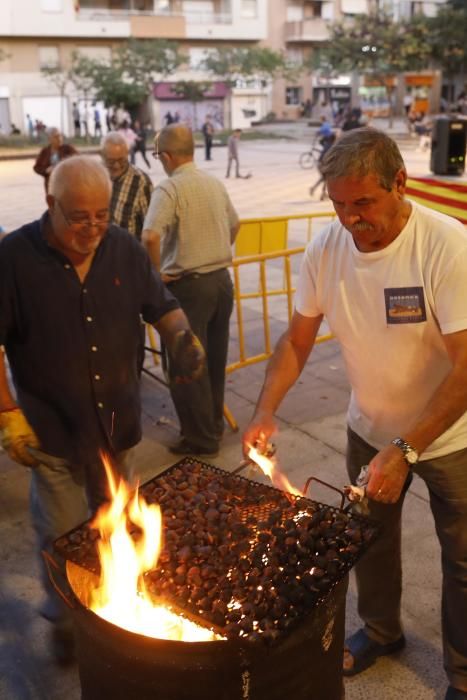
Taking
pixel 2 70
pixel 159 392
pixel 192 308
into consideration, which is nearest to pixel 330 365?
pixel 159 392

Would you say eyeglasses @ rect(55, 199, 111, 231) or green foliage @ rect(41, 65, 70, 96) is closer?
eyeglasses @ rect(55, 199, 111, 231)

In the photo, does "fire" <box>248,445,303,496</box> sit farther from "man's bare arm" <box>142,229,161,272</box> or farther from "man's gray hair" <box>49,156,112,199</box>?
"man's bare arm" <box>142,229,161,272</box>

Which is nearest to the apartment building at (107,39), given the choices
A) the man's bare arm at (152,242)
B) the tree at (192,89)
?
the tree at (192,89)

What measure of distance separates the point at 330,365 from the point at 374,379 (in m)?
4.05

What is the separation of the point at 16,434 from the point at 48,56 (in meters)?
55.5

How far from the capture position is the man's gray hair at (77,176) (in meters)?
2.53

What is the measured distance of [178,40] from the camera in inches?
2199

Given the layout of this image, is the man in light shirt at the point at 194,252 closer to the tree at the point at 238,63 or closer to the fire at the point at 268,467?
the fire at the point at 268,467

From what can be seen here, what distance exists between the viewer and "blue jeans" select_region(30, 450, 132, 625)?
2867 millimetres

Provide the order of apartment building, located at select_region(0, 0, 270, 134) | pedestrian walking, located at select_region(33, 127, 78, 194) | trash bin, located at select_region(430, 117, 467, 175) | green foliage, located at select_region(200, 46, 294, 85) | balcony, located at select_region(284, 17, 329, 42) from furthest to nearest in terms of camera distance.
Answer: balcony, located at select_region(284, 17, 329, 42) → green foliage, located at select_region(200, 46, 294, 85) → apartment building, located at select_region(0, 0, 270, 134) → pedestrian walking, located at select_region(33, 127, 78, 194) → trash bin, located at select_region(430, 117, 467, 175)

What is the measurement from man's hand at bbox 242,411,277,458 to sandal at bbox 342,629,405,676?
3.61 feet

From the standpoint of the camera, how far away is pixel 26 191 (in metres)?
19.6

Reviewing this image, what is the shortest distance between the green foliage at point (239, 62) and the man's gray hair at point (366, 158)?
177ft

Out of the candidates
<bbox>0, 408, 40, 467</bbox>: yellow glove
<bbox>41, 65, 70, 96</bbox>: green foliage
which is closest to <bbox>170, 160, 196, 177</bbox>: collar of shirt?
<bbox>0, 408, 40, 467</bbox>: yellow glove
